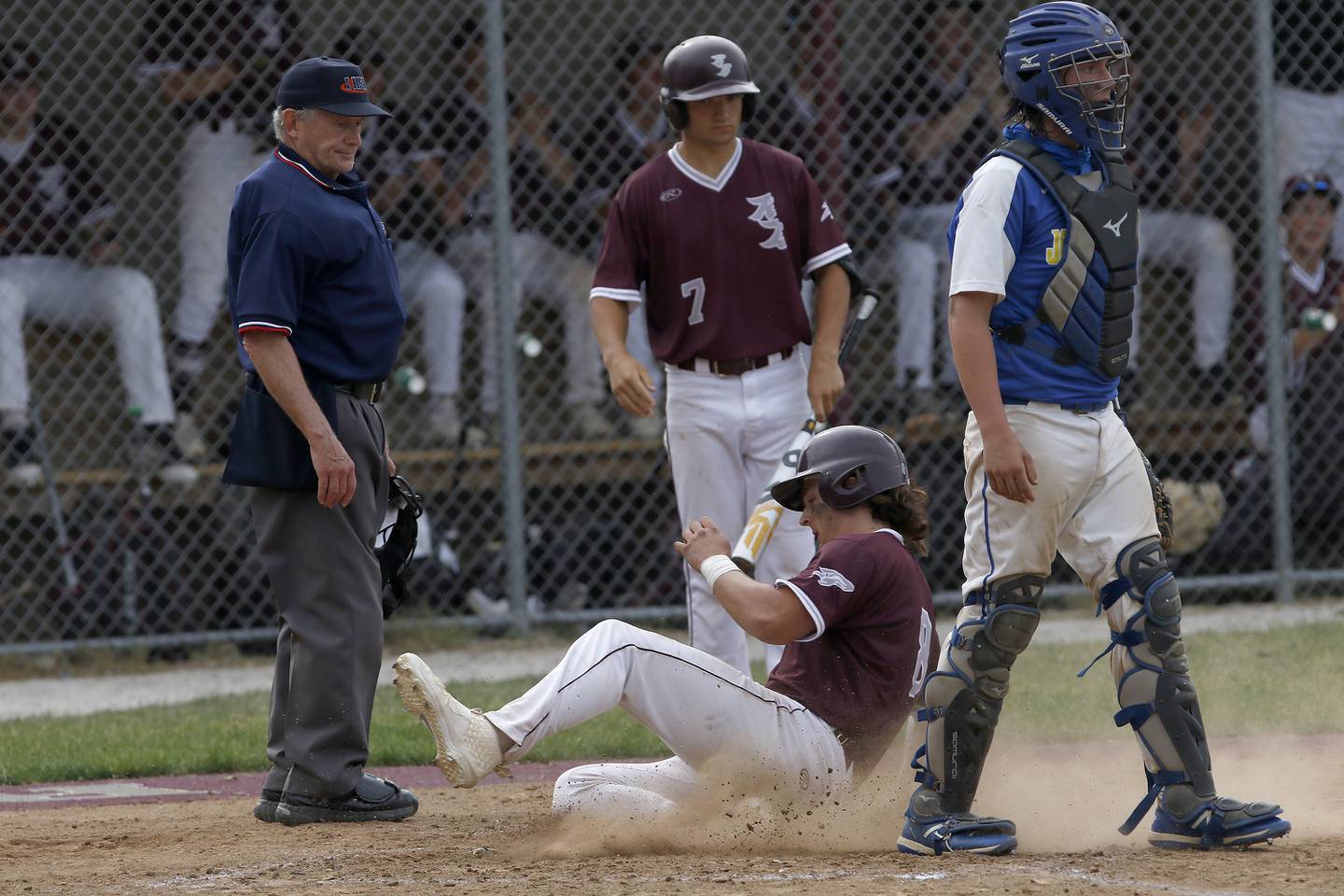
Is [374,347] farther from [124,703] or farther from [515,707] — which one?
[124,703]

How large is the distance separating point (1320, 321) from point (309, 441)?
Result: 608 cm

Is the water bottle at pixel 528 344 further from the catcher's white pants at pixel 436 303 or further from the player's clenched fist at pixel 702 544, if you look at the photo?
the player's clenched fist at pixel 702 544

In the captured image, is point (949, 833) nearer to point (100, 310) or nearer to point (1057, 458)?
point (1057, 458)

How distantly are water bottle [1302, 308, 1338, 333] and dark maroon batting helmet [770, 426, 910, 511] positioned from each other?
5456 mm

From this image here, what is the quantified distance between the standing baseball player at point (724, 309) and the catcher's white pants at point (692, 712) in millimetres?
1518

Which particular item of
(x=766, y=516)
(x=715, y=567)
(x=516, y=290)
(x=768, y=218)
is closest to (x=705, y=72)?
(x=768, y=218)

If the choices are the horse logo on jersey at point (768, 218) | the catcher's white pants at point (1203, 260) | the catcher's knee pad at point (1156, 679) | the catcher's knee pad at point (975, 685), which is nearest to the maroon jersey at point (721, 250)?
the horse logo on jersey at point (768, 218)

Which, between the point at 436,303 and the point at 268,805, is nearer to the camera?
the point at 268,805

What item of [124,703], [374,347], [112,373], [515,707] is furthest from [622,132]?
[515,707]

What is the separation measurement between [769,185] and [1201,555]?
425 cm

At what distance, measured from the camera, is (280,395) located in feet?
15.6

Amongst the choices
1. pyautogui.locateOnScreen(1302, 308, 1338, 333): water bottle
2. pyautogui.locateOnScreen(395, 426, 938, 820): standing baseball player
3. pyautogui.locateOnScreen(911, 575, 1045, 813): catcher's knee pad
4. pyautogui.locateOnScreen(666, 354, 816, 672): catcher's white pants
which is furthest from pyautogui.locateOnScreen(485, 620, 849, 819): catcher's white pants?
pyautogui.locateOnScreen(1302, 308, 1338, 333): water bottle

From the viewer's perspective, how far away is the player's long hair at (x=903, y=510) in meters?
4.28

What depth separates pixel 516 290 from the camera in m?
8.92
